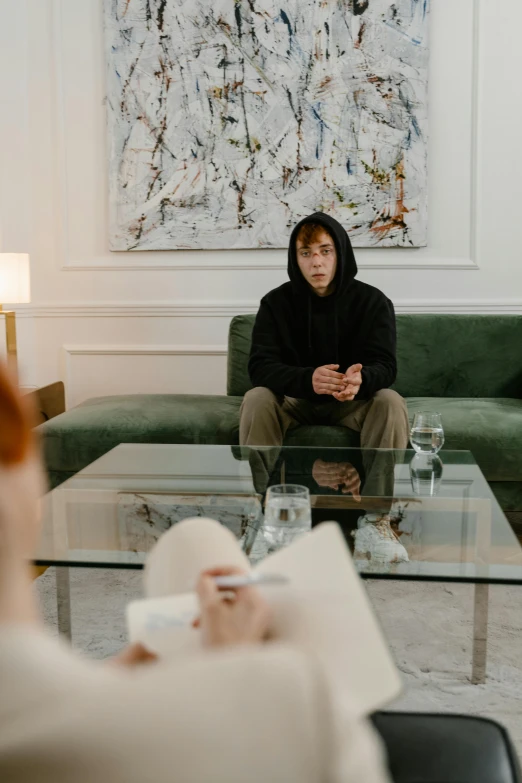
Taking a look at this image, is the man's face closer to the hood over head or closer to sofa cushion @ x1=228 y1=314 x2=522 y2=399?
the hood over head

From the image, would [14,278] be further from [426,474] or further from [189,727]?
[189,727]

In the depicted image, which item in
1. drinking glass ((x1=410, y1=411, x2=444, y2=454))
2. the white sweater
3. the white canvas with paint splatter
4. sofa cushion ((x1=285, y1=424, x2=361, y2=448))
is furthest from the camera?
the white canvas with paint splatter

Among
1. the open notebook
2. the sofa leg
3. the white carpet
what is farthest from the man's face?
the open notebook

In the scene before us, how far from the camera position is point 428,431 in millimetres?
2148

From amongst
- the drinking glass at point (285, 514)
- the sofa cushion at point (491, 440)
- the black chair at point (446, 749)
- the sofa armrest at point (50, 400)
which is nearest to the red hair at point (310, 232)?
the sofa cushion at point (491, 440)

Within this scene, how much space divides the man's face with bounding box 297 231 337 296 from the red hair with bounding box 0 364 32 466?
2.56 m

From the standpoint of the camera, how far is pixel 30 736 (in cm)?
31

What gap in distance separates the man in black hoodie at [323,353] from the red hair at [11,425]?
7.48 feet

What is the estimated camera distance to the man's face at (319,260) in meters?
2.87

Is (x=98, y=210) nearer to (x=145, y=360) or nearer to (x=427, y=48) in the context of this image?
(x=145, y=360)

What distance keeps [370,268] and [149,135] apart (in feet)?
4.10

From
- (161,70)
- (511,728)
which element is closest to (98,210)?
(161,70)

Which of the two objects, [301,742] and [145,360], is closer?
[301,742]

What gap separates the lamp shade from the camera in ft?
10.6
